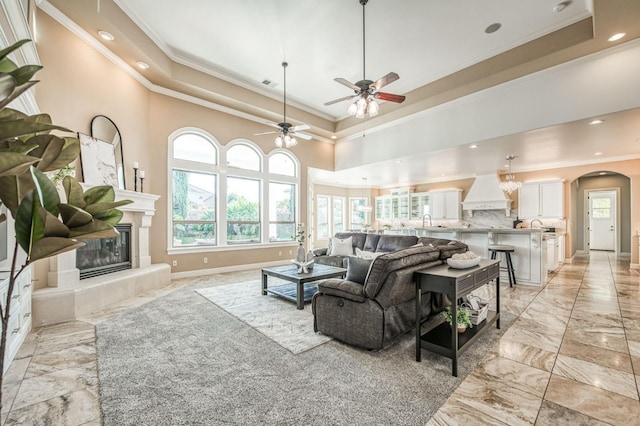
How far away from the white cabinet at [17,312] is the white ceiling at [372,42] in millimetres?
3418

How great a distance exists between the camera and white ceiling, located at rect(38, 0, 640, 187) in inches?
151

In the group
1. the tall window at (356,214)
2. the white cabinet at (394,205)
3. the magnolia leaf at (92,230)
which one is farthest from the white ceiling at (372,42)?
the tall window at (356,214)

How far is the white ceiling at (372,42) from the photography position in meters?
3.84

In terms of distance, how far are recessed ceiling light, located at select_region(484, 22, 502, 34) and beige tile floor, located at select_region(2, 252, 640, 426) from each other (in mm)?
4063

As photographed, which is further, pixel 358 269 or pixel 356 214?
pixel 356 214

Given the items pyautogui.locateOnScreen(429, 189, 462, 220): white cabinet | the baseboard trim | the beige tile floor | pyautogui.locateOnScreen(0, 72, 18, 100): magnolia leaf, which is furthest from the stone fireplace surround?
pyautogui.locateOnScreen(429, 189, 462, 220): white cabinet

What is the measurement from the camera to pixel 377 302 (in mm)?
2604

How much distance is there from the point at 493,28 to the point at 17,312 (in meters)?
6.64

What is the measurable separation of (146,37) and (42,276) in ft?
12.5

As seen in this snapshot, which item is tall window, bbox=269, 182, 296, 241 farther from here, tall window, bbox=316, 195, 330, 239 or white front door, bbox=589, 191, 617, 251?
white front door, bbox=589, 191, 617, 251

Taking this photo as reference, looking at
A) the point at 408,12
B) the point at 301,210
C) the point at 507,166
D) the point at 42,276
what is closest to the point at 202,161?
the point at 301,210

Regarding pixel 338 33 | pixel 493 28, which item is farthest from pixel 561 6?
pixel 338 33

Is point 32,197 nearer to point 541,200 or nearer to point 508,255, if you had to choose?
point 508,255

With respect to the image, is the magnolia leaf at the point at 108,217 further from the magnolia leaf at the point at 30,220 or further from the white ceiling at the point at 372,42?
the white ceiling at the point at 372,42
